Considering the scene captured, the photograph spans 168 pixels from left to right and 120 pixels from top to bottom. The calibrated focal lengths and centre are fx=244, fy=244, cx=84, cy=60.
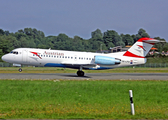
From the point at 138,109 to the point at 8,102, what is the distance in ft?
22.7

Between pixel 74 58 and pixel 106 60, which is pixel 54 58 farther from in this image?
pixel 106 60

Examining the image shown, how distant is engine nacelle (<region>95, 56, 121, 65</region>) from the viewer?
105ft

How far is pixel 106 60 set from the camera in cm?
3262

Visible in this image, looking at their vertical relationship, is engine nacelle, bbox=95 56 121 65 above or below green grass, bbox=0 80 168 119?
above

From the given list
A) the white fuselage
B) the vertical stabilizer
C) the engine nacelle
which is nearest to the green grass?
the engine nacelle

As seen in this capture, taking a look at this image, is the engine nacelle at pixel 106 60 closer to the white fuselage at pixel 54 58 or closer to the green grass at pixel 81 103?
the white fuselage at pixel 54 58

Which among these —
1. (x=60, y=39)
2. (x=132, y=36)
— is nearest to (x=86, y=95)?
(x=60, y=39)

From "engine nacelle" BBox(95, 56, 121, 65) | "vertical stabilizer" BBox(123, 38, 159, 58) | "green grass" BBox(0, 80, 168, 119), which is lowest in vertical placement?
"green grass" BBox(0, 80, 168, 119)

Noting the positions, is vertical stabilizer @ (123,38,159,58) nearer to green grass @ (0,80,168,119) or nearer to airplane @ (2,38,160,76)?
airplane @ (2,38,160,76)

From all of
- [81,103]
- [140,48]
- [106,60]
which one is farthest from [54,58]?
[81,103]

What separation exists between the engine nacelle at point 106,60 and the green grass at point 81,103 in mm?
14158

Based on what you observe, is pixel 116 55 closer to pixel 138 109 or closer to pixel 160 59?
pixel 138 109

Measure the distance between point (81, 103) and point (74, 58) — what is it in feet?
63.3

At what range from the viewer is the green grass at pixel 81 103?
10773 millimetres
